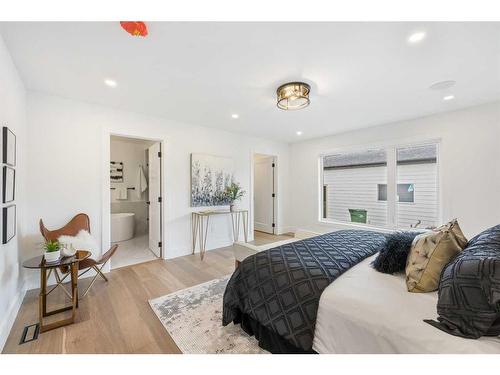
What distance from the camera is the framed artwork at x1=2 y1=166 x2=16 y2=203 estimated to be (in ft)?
5.73

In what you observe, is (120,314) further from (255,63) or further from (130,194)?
(130,194)

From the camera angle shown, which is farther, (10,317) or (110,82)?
(110,82)

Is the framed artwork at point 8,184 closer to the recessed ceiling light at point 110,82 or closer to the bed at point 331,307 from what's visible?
the recessed ceiling light at point 110,82

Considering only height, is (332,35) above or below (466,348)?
above

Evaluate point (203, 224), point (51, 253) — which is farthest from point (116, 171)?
point (51, 253)

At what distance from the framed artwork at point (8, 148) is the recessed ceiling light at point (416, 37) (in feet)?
10.7

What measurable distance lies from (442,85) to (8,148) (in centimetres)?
434

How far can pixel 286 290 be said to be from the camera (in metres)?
1.43

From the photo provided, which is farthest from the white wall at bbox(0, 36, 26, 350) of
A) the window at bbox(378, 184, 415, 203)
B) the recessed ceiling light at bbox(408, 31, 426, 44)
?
the window at bbox(378, 184, 415, 203)

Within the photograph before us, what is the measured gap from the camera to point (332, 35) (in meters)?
1.65

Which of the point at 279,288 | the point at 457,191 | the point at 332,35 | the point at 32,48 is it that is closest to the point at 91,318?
the point at 279,288

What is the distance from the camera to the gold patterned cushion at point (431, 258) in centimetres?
127
